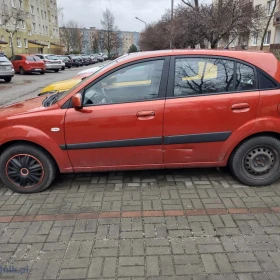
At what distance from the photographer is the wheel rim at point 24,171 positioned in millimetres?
3391

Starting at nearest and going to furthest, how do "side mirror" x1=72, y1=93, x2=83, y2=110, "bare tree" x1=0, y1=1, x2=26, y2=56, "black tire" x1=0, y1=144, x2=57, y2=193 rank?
"side mirror" x1=72, y1=93, x2=83, y2=110, "black tire" x1=0, y1=144, x2=57, y2=193, "bare tree" x1=0, y1=1, x2=26, y2=56

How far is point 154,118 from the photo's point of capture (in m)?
3.19

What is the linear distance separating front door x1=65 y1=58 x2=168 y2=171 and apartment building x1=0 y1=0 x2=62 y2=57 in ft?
98.3

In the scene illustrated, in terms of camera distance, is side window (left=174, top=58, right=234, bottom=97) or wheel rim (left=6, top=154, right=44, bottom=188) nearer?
side window (left=174, top=58, right=234, bottom=97)

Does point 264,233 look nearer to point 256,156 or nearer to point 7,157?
point 256,156

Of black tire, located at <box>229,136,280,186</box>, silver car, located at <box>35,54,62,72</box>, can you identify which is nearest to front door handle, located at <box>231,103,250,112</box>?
black tire, located at <box>229,136,280,186</box>

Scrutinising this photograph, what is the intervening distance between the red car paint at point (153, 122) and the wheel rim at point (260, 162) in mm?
251

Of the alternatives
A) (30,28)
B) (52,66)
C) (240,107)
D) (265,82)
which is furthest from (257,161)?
(30,28)

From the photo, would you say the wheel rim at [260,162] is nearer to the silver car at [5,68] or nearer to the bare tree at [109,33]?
the silver car at [5,68]

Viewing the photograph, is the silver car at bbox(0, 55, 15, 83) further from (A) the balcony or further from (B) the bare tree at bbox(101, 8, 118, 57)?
(B) the bare tree at bbox(101, 8, 118, 57)

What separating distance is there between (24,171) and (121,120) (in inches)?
55.6

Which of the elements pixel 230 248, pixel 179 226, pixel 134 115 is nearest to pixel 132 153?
pixel 134 115

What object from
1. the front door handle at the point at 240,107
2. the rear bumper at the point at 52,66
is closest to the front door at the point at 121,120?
the front door handle at the point at 240,107

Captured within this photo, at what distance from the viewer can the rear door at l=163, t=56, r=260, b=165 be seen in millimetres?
3191
